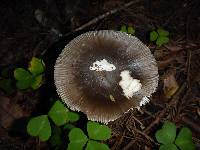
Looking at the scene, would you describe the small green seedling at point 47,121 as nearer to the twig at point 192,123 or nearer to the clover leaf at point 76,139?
the clover leaf at point 76,139

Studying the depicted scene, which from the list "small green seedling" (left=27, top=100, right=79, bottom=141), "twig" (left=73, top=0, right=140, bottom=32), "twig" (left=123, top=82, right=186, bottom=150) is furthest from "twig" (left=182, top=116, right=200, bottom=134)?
"twig" (left=73, top=0, right=140, bottom=32)

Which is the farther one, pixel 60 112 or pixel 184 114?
pixel 184 114

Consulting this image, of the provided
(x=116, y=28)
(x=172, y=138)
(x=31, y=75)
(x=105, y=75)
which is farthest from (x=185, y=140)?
(x=31, y=75)

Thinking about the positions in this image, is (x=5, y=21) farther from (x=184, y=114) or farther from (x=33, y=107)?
(x=184, y=114)

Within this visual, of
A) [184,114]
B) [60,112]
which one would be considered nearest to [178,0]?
[184,114]

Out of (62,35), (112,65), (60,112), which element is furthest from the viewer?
(62,35)

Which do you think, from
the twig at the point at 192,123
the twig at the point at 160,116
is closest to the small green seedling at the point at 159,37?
the twig at the point at 160,116
